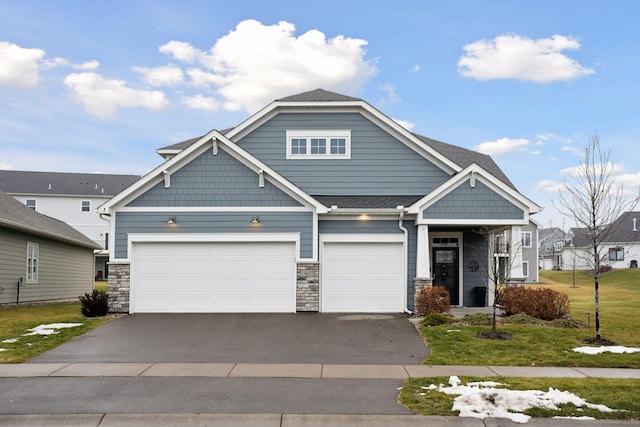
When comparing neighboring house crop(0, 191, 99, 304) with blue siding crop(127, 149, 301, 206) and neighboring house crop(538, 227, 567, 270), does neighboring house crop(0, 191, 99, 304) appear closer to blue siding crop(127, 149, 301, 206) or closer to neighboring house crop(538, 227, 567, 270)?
blue siding crop(127, 149, 301, 206)

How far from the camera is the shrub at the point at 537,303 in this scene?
1708 cm

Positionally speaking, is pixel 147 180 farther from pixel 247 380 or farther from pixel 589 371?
pixel 589 371

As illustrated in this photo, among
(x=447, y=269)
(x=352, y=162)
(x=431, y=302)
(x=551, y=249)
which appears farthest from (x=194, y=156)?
(x=551, y=249)

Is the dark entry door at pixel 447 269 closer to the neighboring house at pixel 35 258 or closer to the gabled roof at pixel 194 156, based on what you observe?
the gabled roof at pixel 194 156

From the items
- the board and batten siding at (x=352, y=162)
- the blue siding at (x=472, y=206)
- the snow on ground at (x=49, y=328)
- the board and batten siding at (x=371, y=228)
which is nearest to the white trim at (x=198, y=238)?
the board and batten siding at (x=371, y=228)

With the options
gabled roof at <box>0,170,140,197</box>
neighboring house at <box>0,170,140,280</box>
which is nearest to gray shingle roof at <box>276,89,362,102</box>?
neighboring house at <box>0,170,140,280</box>

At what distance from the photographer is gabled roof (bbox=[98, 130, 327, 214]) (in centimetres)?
1820

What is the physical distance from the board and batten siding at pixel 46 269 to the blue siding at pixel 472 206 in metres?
15.4

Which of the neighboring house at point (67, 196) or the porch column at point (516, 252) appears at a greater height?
the neighboring house at point (67, 196)

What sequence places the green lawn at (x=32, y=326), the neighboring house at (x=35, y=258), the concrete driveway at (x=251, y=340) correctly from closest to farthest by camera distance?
1. the concrete driveway at (x=251, y=340)
2. the green lawn at (x=32, y=326)
3. the neighboring house at (x=35, y=258)

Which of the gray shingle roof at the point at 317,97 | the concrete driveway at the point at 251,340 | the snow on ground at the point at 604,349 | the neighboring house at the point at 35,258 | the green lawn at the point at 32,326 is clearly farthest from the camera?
the neighboring house at the point at 35,258

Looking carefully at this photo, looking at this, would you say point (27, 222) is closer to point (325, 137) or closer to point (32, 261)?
point (32, 261)

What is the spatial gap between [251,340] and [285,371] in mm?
3522

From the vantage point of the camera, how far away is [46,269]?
2698 cm
